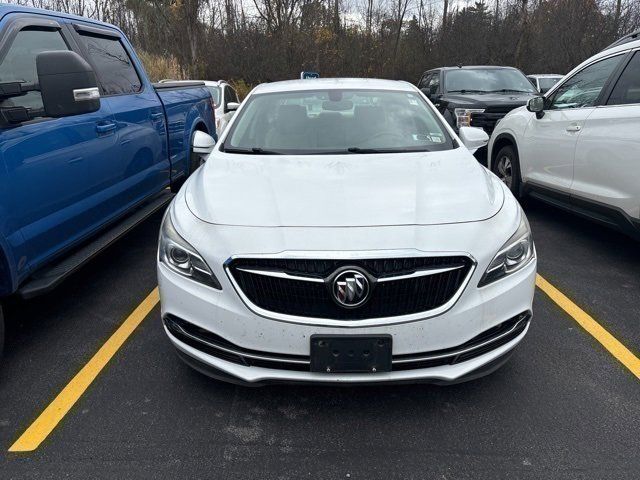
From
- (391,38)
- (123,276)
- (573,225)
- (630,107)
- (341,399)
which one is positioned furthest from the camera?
(391,38)

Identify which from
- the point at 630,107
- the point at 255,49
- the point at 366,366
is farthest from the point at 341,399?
the point at 255,49

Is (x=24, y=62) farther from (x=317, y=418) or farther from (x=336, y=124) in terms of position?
(x=317, y=418)

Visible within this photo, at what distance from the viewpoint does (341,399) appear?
9.00 feet

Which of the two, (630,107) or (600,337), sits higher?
(630,107)

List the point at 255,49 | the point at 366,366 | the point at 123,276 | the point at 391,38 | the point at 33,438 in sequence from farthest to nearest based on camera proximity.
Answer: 1. the point at 391,38
2. the point at 255,49
3. the point at 123,276
4. the point at 33,438
5. the point at 366,366

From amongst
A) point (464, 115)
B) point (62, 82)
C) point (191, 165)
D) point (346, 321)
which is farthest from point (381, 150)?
point (464, 115)

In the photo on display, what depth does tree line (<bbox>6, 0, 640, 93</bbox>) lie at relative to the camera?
23.0 meters

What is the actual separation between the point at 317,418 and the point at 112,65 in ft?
11.9

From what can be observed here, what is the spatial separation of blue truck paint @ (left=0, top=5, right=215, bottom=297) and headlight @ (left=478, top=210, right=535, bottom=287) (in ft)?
8.08

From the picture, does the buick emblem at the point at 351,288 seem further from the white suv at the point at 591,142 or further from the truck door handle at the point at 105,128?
the white suv at the point at 591,142

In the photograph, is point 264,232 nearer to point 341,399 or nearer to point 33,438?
point 341,399

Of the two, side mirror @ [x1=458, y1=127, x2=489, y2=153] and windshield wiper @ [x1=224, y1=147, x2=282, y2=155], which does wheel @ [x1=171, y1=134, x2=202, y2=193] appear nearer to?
windshield wiper @ [x1=224, y1=147, x2=282, y2=155]

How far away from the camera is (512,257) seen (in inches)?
101

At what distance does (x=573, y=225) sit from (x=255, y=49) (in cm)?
1984
